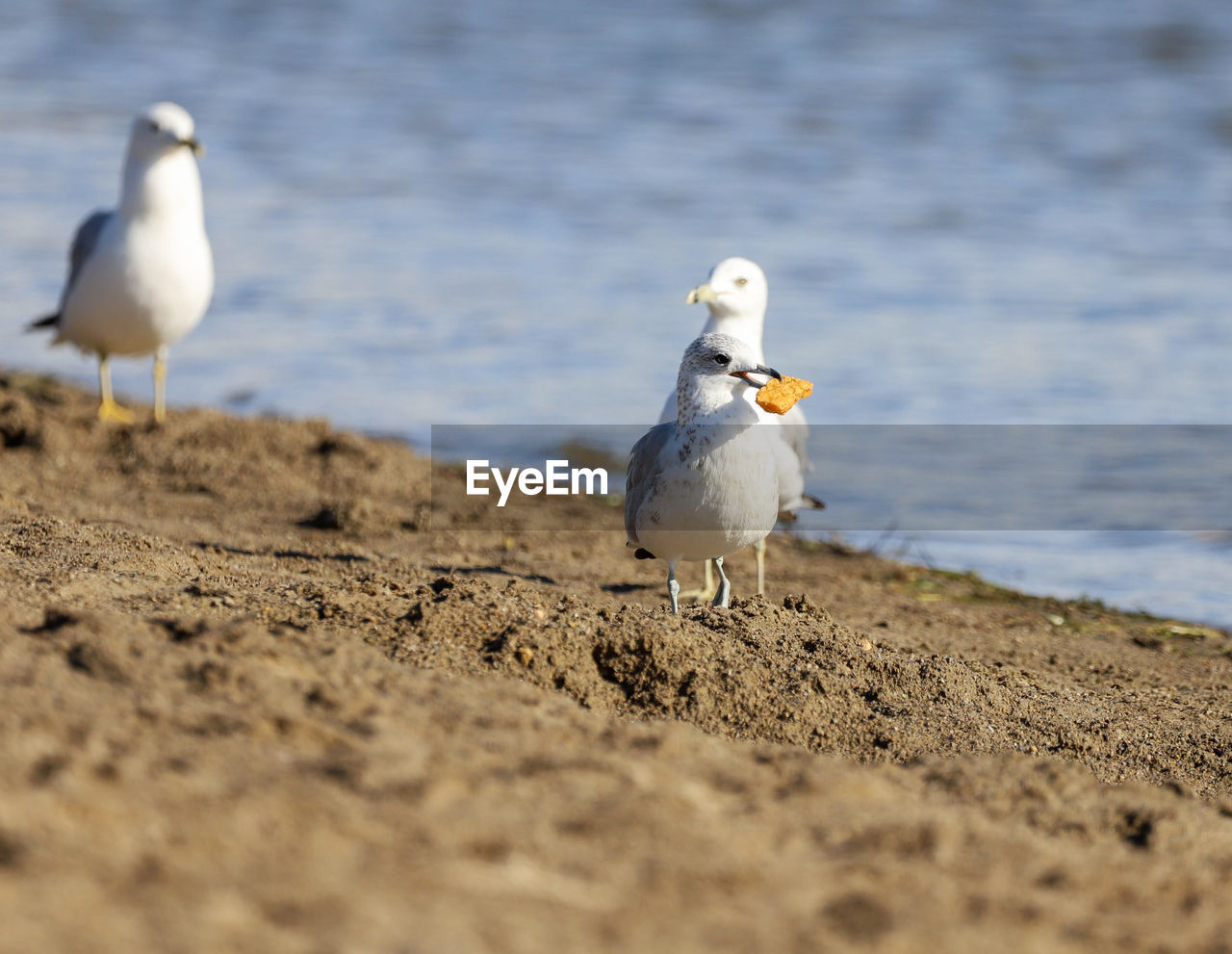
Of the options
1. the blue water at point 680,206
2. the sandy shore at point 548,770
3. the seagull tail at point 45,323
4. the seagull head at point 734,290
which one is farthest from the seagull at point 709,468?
the seagull tail at point 45,323

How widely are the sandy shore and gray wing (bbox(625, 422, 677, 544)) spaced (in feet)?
1.47

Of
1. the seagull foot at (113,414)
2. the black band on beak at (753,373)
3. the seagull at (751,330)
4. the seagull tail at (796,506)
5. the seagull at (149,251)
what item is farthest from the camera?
the seagull at (149,251)

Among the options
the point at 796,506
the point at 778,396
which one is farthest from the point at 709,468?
the point at 796,506

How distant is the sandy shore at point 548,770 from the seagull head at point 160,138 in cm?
366

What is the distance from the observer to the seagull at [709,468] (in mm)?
4441

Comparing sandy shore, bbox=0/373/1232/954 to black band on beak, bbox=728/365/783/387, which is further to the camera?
black band on beak, bbox=728/365/783/387

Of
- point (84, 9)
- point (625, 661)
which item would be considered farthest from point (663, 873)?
point (84, 9)

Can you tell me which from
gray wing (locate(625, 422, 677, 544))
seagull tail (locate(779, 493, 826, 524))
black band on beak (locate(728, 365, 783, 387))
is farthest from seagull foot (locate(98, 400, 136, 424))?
black band on beak (locate(728, 365, 783, 387))

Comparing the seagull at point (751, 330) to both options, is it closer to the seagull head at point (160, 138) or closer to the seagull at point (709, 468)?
the seagull at point (709, 468)

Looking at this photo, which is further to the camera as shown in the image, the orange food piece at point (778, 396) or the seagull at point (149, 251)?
the seagull at point (149, 251)

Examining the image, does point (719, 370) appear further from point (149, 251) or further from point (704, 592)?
point (149, 251)

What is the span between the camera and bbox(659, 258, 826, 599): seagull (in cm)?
565

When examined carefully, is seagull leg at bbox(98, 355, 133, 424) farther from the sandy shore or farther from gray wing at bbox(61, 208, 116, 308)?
the sandy shore

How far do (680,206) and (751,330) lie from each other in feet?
24.7
